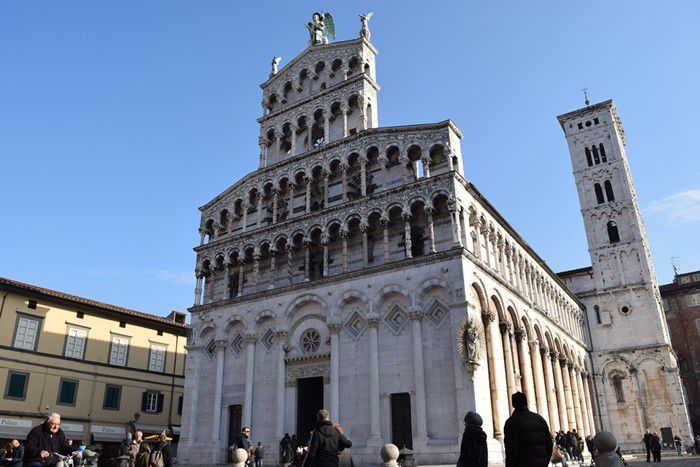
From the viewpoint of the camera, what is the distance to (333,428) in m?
8.23

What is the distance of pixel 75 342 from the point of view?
107ft

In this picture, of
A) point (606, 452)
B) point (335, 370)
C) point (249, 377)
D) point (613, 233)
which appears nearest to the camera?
point (606, 452)

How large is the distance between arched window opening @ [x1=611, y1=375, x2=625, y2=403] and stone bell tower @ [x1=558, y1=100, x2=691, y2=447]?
0.07m

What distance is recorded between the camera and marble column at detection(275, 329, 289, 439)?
25.1m

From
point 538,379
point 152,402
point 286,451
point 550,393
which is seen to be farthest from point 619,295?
point 152,402

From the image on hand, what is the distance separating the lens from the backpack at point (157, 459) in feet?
34.1

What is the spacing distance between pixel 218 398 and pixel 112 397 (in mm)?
9912

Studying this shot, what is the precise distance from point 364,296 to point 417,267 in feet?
9.32

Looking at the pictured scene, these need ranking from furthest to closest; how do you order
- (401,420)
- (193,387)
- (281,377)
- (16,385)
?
(193,387)
(16,385)
(281,377)
(401,420)

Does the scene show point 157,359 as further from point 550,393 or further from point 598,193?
point 598,193

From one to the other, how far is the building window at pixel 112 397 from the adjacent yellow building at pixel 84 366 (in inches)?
2.3

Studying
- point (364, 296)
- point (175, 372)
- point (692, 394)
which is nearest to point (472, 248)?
point (364, 296)

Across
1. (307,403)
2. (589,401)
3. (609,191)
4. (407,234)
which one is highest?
(609,191)

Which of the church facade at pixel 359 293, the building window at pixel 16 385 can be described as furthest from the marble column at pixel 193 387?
the building window at pixel 16 385
